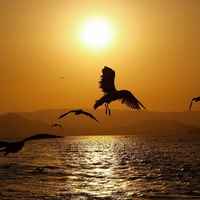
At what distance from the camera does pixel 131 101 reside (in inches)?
938

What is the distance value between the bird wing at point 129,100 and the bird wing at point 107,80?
2.14m

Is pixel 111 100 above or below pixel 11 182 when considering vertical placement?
above

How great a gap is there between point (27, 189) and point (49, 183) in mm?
4633

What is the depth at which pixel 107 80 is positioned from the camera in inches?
1072

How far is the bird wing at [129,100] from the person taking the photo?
23547 mm

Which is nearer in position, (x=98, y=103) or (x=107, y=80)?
(x=98, y=103)

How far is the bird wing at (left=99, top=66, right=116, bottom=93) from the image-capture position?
26.6 metres

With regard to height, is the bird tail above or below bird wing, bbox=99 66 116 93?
below

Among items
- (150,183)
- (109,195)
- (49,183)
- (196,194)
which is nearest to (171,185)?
(150,183)

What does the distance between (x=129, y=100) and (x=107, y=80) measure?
3712 millimetres

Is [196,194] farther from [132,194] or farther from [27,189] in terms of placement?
[27,189]

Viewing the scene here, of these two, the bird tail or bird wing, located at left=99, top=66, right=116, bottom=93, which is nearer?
the bird tail

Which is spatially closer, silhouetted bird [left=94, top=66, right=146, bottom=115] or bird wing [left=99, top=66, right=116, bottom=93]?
silhouetted bird [left=94, top=66, right=146, bottom=115]

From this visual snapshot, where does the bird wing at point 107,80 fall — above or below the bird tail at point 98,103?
above
